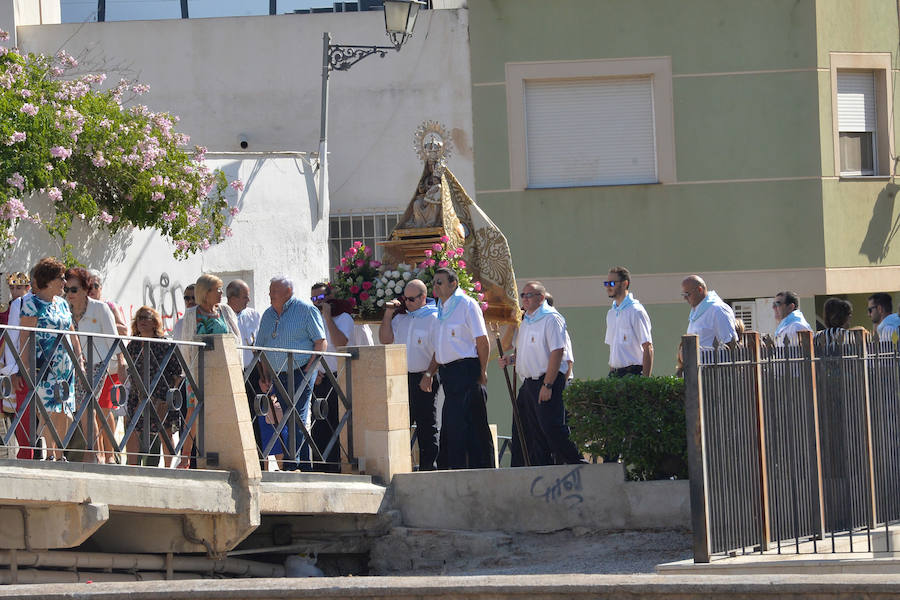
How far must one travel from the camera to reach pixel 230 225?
19438 mm

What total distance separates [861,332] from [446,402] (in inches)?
133

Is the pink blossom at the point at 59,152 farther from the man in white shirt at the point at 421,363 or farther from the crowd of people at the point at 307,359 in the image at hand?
the man in white shirt at the point at 421,363

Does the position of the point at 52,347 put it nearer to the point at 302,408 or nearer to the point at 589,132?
the point at 302,408

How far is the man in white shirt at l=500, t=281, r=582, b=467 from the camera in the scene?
11.9m

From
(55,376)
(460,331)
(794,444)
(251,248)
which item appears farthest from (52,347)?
(251,248)

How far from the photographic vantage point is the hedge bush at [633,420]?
436 inches

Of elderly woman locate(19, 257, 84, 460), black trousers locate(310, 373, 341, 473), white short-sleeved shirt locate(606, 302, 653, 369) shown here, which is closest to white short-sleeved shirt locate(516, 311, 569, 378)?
white short-sleeved shirt locate(606, 302, 653, 369)

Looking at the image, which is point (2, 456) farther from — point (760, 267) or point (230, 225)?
point (760, 267)

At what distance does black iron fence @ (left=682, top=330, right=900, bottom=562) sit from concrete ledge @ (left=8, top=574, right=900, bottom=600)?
230cm

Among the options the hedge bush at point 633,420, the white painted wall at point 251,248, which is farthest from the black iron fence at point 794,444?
the white painted wall at point 251,248

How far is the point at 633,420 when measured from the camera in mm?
11086

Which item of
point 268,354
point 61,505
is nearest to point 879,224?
point 268,354

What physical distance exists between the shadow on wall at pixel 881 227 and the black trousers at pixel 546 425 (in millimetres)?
10644

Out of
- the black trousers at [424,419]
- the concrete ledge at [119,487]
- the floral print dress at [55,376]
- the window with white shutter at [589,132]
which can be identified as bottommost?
the concrete ledge at [119,487]
